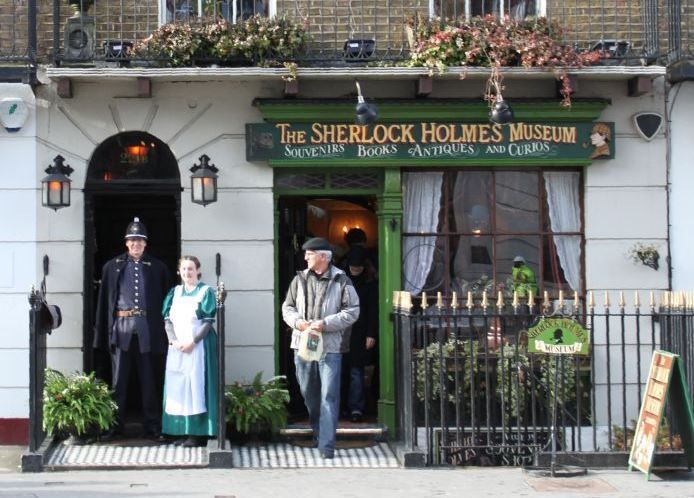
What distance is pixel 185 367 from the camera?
11547 mm

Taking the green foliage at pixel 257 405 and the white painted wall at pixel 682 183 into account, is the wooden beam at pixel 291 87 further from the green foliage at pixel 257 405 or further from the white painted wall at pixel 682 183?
the white painted wall at pixel 682 183

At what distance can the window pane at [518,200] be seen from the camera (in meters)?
12.8

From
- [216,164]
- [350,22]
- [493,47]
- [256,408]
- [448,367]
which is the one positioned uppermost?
[350,22]

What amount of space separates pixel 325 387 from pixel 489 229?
2582 millimetres

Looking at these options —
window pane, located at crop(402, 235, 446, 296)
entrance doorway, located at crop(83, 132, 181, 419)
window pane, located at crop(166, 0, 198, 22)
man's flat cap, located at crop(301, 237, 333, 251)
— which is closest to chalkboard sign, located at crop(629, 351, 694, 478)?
window pane, located at crop(402, 235, 446, 296)

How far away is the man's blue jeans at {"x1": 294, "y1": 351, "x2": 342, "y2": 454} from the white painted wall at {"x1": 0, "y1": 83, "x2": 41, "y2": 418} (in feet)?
9.22

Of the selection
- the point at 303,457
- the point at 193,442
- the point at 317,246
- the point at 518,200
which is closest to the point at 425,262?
the point at 518,200

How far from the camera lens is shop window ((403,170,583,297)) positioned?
12.8 metres

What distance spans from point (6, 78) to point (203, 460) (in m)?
4.13

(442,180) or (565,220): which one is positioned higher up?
(442,180)

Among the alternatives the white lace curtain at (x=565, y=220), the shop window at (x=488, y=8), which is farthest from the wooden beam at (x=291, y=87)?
the white lace curtain at (x=565, y=220)

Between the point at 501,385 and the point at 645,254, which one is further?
the point at 645,254

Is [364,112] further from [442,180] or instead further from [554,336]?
[554,336]

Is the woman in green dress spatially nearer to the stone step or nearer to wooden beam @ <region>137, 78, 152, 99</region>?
the stone step
